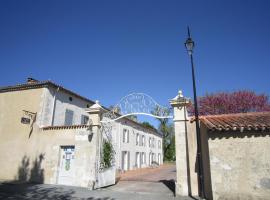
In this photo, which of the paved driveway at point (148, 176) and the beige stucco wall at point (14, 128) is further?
the paved driveway at point (148, 176)

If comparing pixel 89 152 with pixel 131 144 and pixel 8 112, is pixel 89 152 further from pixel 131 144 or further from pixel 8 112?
pixel 131 144

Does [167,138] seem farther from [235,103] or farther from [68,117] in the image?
[68,117]

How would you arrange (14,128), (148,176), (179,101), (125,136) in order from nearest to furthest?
(179,101) < (14,128) < (148,176) < (125,136)

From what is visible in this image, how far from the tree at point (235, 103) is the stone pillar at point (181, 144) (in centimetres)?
1490

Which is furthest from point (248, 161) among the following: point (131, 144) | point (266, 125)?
point (131, 144)

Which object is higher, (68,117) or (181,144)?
(68,117)

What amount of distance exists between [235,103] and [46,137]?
2096 centimetres

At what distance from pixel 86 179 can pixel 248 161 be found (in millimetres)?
7766

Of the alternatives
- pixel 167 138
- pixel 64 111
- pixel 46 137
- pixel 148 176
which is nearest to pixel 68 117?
pixel 64 111

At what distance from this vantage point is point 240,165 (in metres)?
7.46

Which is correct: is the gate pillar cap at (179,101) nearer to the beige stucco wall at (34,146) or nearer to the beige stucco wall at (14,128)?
the beige stucco wall at (34,146)

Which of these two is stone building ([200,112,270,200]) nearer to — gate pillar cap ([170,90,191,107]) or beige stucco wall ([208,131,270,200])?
beige stucco wall ([208,131,270,200])

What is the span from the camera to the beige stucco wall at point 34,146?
38.5 feet

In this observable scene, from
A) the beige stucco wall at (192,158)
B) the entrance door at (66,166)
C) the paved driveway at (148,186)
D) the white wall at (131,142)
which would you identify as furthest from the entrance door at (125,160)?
the beige stucco wall at (192,158)
